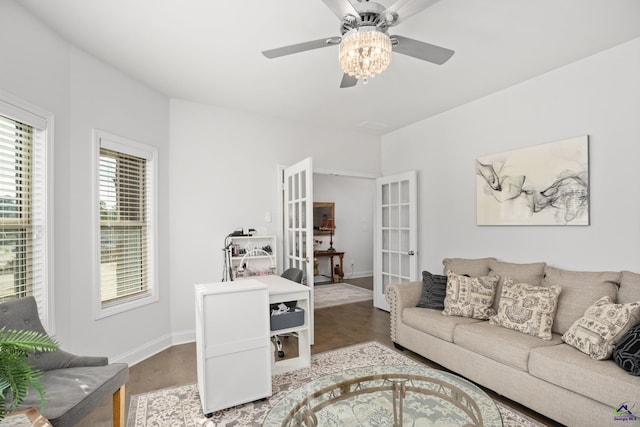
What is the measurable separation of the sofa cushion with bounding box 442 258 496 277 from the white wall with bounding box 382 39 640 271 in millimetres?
240

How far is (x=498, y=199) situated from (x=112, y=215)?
380 centimetres

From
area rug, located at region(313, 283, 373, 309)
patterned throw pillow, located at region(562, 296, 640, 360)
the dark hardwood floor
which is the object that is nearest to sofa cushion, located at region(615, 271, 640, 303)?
patterned throw pillow, located at region(562, 296, 640, 360)

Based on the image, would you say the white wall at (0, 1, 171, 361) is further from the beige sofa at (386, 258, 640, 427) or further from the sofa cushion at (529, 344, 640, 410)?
the sofa cushion at (529, 344, 640, 410)

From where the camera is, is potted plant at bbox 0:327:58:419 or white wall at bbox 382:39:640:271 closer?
potted plant at bbox 0:327:58:419

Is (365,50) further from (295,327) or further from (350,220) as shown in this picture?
(350,220)

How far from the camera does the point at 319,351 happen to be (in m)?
3.41

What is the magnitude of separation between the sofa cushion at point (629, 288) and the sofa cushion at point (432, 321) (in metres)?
1.02

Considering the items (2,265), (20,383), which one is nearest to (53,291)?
(2,265)

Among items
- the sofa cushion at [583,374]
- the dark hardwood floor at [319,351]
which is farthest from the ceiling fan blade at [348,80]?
the dark hardwood floor at [319,351]

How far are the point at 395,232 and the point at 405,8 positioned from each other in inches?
138

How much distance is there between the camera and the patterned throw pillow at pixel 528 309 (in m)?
2.48

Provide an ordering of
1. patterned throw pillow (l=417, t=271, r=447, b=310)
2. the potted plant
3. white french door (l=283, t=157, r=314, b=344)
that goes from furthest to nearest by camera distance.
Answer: white french door (l=283, t=157, r=314, b=344)
patterned throw pillow (l=417, t=271, r=447, b=310)
the potted plant

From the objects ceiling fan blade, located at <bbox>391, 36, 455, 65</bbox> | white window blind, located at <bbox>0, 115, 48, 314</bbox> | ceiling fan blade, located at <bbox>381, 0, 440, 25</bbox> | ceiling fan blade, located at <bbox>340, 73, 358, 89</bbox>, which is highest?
ceiling fan blade, located at <bbox>381, 0, 440, 25</bbox>

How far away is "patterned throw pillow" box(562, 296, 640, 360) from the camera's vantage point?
2.05 metres
